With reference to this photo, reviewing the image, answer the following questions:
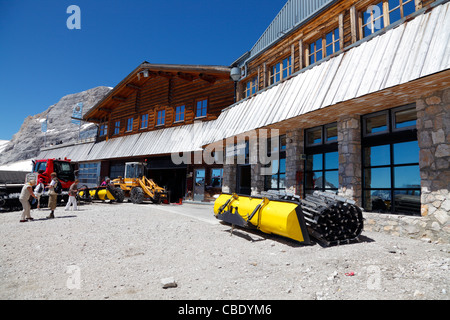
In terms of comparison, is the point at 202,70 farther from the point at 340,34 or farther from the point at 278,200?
the point at 278,200

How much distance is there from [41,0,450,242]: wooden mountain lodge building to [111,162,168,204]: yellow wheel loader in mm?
3493

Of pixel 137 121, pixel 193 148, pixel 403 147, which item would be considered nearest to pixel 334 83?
pixel 403 147

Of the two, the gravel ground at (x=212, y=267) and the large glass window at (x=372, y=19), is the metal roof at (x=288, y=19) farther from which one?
the gravel ground at (x=212, y=267)

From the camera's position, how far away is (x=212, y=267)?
4625mm

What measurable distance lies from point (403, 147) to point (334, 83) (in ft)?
8.93

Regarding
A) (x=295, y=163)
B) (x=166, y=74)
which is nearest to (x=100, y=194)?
(x=166, y=74)

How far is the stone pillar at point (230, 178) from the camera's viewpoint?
14.7 m

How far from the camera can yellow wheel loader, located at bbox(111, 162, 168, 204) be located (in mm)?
15641

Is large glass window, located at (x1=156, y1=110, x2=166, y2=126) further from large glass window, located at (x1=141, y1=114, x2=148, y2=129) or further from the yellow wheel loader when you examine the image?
the yellow wheel loader

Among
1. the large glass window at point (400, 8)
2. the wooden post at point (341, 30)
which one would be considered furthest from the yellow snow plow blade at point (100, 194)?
Answer: the large glass window at point (400, 8)

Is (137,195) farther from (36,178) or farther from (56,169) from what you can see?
(36,178)

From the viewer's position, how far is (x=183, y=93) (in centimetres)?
1998

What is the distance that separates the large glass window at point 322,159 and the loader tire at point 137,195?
10.0 metres

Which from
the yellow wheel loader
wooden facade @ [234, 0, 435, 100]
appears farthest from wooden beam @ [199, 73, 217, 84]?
the yellow wheel loader
